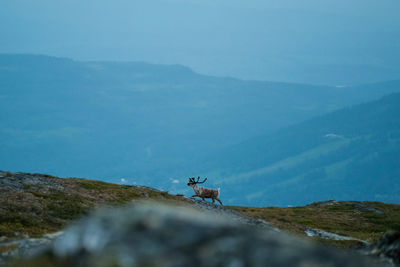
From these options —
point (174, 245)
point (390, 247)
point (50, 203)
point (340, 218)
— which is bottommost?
point (174, 245)

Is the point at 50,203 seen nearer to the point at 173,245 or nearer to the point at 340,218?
the point at 173,245

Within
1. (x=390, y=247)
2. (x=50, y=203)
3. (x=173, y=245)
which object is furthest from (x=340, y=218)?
(x=173, y=245)

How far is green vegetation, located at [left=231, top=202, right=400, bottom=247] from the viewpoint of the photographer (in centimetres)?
5844

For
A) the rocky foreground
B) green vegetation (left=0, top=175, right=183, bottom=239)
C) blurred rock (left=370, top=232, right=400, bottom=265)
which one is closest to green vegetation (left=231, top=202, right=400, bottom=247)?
green vegetation (left=0, top=175, right=183, bottom=239)

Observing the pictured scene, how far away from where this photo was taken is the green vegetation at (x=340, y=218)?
192ft

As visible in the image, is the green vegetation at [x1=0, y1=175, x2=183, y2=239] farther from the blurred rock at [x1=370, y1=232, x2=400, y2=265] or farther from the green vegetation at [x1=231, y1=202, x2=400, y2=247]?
the blurred rock at [x1=370, y1=232, x2=400, y2=265]

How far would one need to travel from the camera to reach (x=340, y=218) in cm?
7331

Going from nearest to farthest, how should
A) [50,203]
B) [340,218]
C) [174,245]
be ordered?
1. [174,245]
2. [50,203]
3. [340,218]

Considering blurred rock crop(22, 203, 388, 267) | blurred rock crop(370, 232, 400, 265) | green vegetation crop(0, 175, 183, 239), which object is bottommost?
blurred rock crop(22, 203, 388, 267)

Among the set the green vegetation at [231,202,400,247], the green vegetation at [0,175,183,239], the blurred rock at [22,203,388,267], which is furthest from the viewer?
the green vegetation at [231,202,400,247]

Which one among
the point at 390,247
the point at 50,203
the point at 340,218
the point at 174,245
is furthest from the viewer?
the point at 340,218

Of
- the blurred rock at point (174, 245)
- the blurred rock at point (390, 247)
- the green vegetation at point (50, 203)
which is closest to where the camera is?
the blurred rock at point (174, 245)

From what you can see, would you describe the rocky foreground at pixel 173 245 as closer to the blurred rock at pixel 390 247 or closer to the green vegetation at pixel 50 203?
the blurred rock at pixel 390 247

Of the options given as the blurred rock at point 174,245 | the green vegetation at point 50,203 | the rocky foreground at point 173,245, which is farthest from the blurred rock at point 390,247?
the green vegetation at point 50,203
